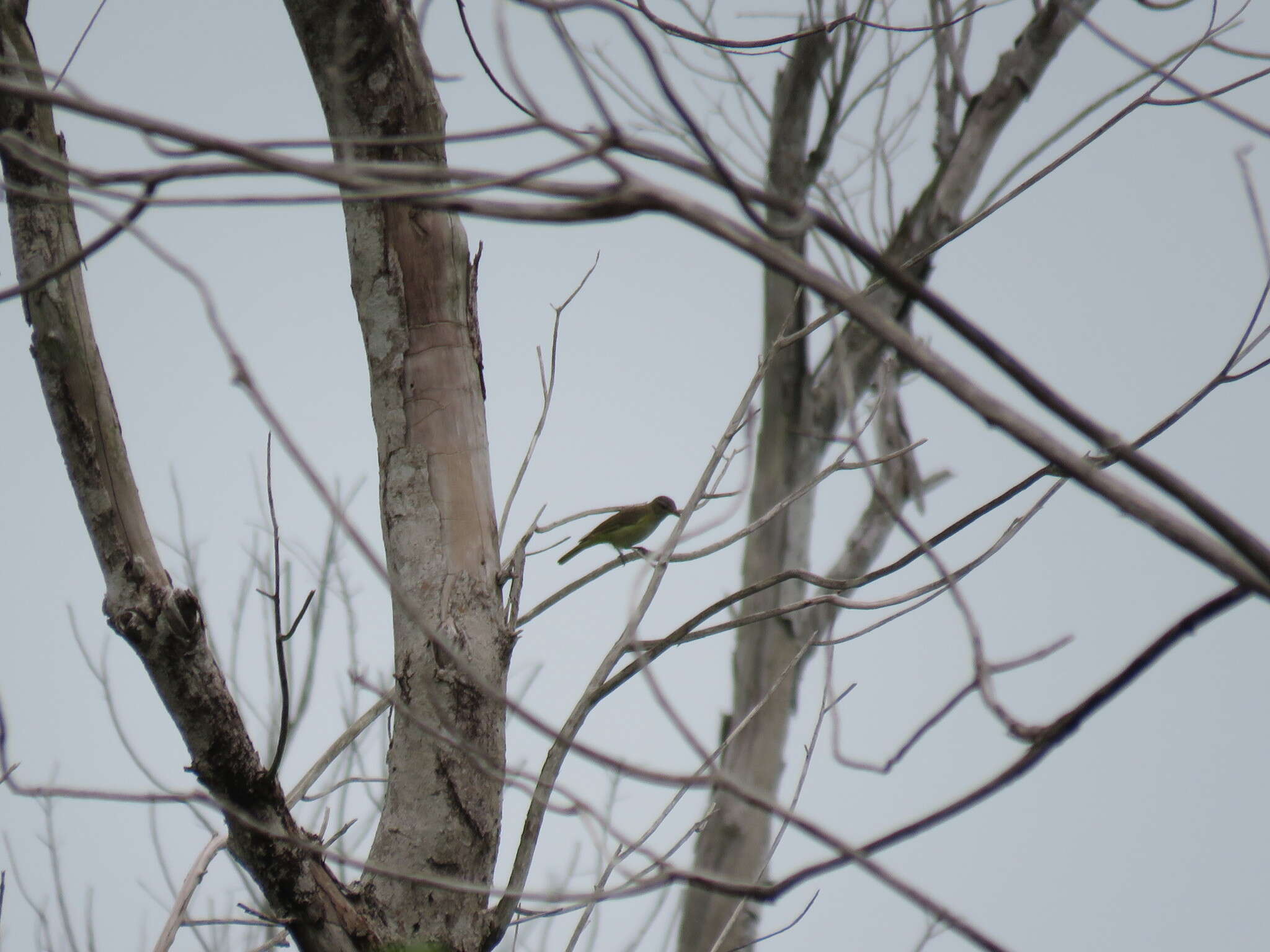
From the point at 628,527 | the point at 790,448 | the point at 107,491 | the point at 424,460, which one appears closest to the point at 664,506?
the point at 628,527

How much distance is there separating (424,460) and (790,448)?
502 cm

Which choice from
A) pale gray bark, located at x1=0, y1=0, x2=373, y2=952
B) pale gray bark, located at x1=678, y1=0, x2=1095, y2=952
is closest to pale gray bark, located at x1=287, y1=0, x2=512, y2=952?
pale gray bark, located at x1=0, y1=0, x2=373, y2=952

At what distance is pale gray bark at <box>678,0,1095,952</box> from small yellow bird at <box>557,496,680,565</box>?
57.1 inches

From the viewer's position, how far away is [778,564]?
668 centimetres

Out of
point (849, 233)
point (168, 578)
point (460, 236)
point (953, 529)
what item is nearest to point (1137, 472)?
point (849, 233)

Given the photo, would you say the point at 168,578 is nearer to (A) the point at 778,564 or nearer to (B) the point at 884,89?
(B) the point at 884,89

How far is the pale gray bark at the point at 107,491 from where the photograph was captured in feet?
5.18

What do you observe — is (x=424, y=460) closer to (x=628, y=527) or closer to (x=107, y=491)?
(x=107, y=491)

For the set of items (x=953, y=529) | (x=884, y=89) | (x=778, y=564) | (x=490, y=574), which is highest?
(x=884, y=89)

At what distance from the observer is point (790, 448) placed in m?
6.97

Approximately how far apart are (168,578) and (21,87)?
3.35 feet

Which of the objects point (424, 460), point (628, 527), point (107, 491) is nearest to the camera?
point (107, 491)

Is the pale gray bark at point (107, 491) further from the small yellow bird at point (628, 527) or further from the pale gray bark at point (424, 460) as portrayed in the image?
the small yellow bird at point (628, 527)

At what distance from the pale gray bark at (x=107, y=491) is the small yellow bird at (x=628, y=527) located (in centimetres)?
294
